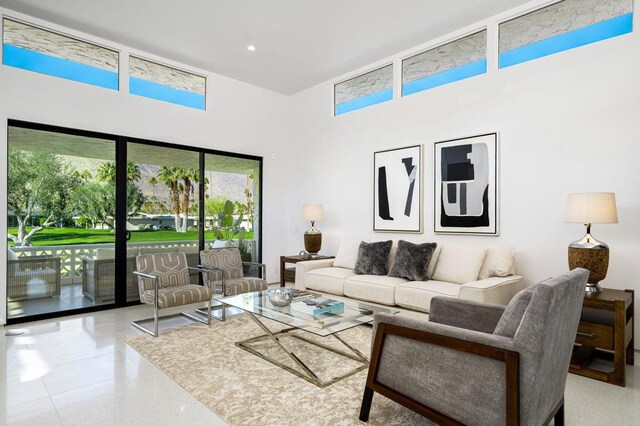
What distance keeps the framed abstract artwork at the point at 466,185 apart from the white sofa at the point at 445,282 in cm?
32

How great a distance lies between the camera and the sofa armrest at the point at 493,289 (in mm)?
3389

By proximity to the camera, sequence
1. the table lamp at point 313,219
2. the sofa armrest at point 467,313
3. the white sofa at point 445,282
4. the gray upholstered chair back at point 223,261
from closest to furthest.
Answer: the sofa armrest at point 467,313, the white sofa at point 445,282, the gray upholstered chair back at point 223,261, the table lamp at point 313,219

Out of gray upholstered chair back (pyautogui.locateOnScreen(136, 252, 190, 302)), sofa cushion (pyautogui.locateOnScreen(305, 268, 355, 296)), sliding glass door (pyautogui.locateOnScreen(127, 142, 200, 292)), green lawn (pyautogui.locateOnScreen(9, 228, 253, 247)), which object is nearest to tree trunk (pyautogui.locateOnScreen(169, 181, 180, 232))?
sliding glass door (pyautogui.locateOnScreen(127, 142, 200, 292))

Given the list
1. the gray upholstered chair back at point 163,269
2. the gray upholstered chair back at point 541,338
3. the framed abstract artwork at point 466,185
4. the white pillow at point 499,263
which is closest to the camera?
the gray upholstered chair back at point 541,338

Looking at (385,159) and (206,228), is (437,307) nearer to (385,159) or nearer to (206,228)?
(385,159)

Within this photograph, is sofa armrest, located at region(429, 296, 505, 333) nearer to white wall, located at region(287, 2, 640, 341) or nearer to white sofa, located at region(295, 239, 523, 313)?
white sofa, located at region(295, 239, 523, 313)

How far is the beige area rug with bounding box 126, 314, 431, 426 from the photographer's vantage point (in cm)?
233

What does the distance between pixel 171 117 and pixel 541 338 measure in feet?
18.1

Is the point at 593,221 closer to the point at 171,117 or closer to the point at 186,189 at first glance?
the point at 186,189

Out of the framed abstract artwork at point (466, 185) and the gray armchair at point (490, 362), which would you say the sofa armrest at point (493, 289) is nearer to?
the framed abstract artwork at point (466, 185)

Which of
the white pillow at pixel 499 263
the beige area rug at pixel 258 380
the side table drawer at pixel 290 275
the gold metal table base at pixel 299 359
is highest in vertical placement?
the white pillow at pixel 499 263

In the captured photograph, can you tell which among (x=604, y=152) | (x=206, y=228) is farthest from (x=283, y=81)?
(x=604, y=152)

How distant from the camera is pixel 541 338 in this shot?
5.44 ft

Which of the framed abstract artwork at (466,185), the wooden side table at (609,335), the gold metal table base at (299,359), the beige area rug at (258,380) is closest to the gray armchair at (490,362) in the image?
the beige area rug at (258,380)
